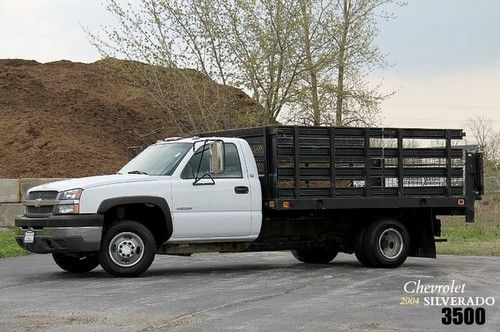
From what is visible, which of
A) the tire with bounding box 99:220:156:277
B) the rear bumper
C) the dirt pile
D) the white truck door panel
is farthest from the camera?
the dirt pile

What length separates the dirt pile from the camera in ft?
89.4

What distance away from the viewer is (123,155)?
1126 inches

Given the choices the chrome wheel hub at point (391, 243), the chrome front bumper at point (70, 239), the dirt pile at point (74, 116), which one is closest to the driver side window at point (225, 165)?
the chrome front bumper at point (70, 239)

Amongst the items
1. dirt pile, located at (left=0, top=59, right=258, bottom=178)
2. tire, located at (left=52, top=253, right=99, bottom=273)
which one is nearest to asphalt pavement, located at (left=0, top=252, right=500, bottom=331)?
tire, located at (left=52, top=253, right=99, bottom=273)

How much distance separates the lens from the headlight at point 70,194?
14.6 metres

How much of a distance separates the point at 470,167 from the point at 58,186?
6.78 m

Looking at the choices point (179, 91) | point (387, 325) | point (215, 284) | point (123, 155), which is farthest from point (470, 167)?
point (123, 155)

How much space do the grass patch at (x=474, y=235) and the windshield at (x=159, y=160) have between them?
7.03 metres

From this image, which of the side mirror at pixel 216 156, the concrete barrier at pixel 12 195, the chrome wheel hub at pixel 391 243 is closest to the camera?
the side mirror at pixel 216 156

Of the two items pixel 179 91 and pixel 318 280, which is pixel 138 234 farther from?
pixel 179 91

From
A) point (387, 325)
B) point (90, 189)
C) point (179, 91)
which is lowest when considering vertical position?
point (387, 325)

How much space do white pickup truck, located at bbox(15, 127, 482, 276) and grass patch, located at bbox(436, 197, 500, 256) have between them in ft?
11.1

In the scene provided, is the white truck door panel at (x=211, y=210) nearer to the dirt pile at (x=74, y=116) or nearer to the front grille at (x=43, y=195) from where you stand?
the front grille at (x=43, y=195)

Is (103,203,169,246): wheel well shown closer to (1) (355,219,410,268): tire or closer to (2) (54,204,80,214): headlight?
(2) (54,204,80,214): headlight
